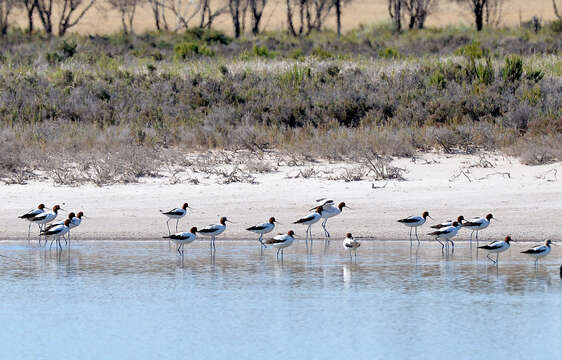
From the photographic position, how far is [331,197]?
59.8 ft

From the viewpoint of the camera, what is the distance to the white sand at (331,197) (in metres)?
16.5

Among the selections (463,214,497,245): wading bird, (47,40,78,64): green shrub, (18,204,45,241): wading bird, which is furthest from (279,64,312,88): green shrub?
(463,214,497,245): wading bird

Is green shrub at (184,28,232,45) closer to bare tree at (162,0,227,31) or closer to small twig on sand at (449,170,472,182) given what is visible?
bare tree at (162,0,227,31)

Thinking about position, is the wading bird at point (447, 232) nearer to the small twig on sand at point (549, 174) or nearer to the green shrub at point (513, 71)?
the small twig on sand at point (549, 174)

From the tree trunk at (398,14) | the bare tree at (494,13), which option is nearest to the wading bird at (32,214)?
the tree trunk at (398,14)

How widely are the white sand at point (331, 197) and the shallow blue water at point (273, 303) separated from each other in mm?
684

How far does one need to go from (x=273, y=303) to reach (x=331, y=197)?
6221 mm

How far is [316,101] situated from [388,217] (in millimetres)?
9401

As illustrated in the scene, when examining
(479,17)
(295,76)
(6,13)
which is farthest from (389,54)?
(6,13)

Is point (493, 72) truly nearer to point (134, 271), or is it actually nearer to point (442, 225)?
point (442, 225)

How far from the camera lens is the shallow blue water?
1016 cm

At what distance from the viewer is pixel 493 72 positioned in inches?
1103

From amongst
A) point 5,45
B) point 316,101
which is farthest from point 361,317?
point 5,45

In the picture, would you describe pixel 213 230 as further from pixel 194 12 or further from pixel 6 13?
pixel 194 12
